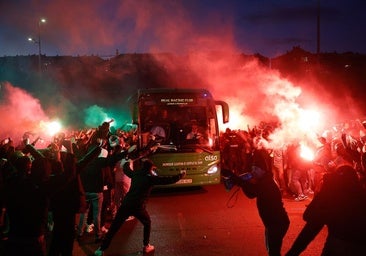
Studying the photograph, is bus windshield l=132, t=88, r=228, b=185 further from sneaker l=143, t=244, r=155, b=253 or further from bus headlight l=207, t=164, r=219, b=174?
sneaker l=143, t=244, r=155, b=253

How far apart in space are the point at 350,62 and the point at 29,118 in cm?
3929

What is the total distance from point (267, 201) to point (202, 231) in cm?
318

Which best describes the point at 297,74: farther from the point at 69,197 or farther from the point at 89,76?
the point at 69,197

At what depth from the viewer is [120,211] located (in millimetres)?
6590

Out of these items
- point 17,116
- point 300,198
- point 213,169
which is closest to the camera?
point 300,198

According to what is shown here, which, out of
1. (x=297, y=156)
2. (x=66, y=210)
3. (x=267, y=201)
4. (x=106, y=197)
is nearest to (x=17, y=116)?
(x=106, y=197)

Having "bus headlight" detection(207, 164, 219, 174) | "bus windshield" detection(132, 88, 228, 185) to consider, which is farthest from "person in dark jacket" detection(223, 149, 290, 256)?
"bus headlight" detection(207, 164, 219, 174)

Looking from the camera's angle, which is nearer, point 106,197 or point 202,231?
point 202,231

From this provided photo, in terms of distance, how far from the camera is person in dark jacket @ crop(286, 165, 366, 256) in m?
3.42

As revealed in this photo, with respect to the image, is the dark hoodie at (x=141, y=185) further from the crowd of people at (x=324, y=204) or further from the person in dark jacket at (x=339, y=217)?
the person in dark jacket at (x=339, y=217)

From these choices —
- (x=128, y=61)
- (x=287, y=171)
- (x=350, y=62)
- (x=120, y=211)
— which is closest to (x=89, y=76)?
(x=128, y=61)

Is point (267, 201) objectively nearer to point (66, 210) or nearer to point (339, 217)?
point (339, 217)

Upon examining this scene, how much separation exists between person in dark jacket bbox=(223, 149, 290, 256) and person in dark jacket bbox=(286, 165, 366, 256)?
1.52 m

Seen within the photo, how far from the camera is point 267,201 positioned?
17.1 ft
